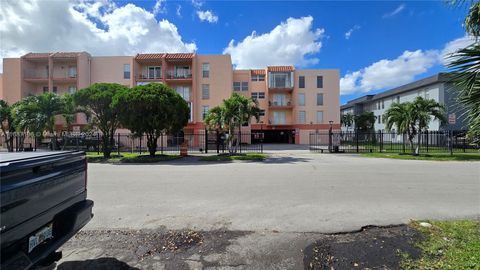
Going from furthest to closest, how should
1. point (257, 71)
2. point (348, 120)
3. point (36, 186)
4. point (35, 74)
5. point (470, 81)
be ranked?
point (348, 120)
point (257, 71)
point (35, 74)
point (470, 81)
point (36, 186)

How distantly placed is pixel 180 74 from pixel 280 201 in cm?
3644

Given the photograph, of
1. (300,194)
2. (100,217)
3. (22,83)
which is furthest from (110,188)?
(22,83)

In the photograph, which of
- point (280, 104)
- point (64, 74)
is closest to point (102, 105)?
point (64, 74)

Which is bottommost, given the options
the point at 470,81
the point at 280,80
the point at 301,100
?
the point at 470,81

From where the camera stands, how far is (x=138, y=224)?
5453 mm

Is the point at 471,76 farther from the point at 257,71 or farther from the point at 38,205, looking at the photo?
the point at 257,71

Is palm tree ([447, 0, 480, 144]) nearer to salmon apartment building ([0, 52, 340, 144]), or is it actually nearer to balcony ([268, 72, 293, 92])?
salmon apartment building ([0, 52, 340, 144])

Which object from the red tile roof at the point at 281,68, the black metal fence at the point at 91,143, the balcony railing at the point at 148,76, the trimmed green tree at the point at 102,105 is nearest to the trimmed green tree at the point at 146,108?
the trimmed green tree at the point at 102,105

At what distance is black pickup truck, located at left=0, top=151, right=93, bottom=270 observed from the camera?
7.50ft

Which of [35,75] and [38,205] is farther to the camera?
[35,75]

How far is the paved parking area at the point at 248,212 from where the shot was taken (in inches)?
156

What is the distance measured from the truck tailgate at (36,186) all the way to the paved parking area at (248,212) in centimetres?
118

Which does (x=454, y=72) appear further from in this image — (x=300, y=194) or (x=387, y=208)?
(x=300, y=194)

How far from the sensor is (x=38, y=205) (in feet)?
9.02
